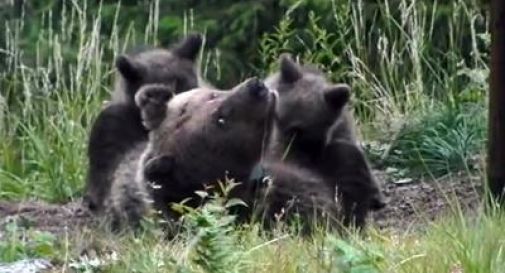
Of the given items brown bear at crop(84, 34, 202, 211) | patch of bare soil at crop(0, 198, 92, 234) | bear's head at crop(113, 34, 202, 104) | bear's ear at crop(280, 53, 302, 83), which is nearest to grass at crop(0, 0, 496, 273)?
patch of bare soil at crop(0, 198, 92, 234)

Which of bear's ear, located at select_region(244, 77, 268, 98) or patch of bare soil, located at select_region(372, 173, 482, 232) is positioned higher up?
Answer: bear's ear, located at select_region(244, 77, 268, 98)

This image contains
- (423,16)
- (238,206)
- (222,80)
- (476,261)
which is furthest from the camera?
(222,80)

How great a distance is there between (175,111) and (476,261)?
2.70 meters

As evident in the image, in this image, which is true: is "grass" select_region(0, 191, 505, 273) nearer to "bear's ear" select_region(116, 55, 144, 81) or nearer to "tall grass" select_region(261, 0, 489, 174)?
"bear's ear" select_region(116, 55, 144, 81)

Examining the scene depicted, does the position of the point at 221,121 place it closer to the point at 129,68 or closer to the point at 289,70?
the point at 289,70

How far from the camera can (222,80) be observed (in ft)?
53.0

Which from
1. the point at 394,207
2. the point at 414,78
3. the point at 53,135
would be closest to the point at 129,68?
the point at 394,207

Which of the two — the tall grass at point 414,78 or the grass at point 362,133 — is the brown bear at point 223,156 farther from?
the tall grass at point 414,78

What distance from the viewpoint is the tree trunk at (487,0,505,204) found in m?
7.44

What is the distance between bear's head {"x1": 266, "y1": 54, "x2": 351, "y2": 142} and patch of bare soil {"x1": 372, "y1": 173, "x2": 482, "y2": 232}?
575 millimetres

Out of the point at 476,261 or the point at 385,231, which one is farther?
the point at 385,231

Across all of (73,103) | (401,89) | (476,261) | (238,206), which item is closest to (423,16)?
(401,89)

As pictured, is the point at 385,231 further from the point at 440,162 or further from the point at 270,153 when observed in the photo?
the point at 440,162

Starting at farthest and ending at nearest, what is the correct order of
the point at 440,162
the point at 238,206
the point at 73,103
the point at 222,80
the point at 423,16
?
1. the point at 222,80
2. the point at 423,16
3. the point at 73,103
4. the point at 440,162
5. the point at 238,206
